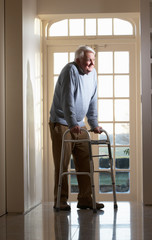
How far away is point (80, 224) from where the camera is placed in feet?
12.6

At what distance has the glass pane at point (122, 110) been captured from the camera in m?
5.85

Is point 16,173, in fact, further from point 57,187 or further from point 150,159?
point 150,159

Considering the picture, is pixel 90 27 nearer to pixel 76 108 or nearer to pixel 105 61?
pixel 105 61

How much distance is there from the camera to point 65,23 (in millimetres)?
5910

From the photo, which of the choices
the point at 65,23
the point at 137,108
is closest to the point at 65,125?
the point at 137,108

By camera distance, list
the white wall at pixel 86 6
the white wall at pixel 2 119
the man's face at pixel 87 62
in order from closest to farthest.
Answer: the white wall at pixel 2 119
the man's face at pixel 87 62
the white wall at pixel 86 6

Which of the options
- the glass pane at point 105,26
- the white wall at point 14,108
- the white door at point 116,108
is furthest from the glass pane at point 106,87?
the white wall at point 14,108

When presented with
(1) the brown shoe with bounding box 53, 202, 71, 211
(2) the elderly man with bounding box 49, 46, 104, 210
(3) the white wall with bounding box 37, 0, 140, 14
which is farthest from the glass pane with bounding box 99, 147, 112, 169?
(3) the white wall with bounding box 37, 0, 140, 14

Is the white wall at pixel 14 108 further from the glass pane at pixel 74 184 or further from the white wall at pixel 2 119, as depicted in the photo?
the glass pane at pixel 74 184

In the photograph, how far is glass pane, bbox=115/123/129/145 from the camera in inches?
231

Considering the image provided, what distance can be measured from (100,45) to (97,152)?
1.38 m

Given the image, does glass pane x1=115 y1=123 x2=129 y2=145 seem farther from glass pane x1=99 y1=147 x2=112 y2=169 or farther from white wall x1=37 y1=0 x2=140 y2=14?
white wall x1=37 y1=0 x2=140 y2=14

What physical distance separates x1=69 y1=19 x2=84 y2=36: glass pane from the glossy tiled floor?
2332mm

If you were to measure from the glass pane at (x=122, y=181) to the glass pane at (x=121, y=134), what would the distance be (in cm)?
40
